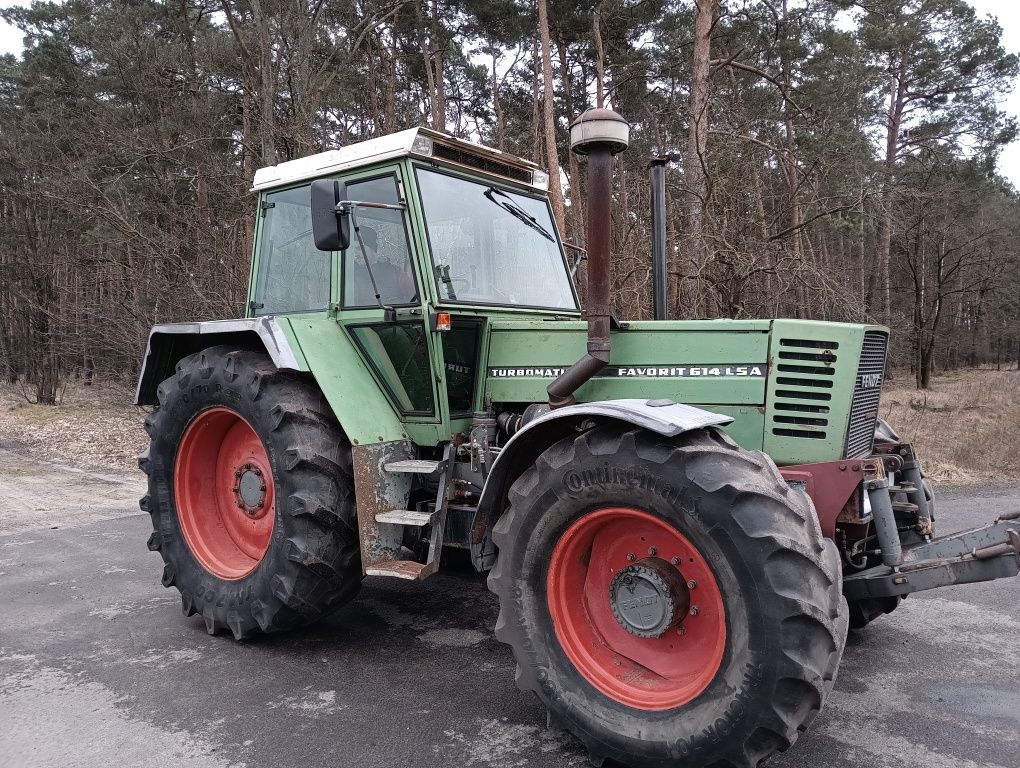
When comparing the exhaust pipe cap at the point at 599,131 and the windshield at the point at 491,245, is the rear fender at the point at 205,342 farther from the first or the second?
the exhaust pipe cap at the point at 599,131

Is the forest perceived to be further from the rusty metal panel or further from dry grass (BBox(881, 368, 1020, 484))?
the rusty metal panel

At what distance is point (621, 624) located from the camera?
9.21 feet

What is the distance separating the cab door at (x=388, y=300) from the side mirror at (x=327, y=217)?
39 cm

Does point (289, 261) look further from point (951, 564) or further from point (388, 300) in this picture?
point (951, 564)

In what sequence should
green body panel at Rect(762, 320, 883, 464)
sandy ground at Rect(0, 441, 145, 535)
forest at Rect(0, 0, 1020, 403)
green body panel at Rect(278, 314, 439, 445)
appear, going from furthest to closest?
forest at Rect(0, 0, 1020, 403)
sandy ground at Rect(0, 441, 145, 535)
green body panel at Rect(278, 314, 439, 445)
green body panel at Rect(762, 320, 883, 464)

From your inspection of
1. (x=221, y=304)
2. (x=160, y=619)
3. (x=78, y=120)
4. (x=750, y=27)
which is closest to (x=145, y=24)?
(x=78, y=120)

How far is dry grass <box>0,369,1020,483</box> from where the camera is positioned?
920 cm

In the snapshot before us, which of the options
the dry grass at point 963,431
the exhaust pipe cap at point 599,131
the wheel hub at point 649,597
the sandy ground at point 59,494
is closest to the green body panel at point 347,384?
the wheel hub at point 649,597

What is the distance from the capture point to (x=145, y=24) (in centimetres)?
1479

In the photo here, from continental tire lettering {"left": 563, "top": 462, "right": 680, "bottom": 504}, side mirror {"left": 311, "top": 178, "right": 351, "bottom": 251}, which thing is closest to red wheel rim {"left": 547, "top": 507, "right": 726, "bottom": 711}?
continental tire lettering {"left": 563, "top": 462, "right": 680, "bottom": 504}

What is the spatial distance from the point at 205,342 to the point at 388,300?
1.51 m

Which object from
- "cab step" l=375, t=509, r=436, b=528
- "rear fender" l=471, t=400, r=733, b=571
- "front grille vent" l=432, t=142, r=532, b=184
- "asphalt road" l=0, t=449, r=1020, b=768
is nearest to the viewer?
"rear fender" l=471, t=400, r=733, b=571

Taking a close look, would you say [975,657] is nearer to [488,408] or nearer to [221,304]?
[488,408]

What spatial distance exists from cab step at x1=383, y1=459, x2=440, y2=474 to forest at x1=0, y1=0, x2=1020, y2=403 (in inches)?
262
